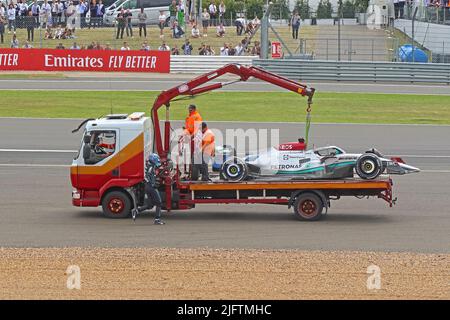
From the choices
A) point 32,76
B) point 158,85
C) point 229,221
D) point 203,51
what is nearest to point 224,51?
point 203,51

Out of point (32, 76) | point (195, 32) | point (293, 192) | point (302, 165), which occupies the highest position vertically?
point (195, 32)

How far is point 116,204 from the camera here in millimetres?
17234

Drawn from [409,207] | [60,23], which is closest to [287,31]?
[60,23]

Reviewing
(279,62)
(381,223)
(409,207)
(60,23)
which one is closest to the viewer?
(381,223)

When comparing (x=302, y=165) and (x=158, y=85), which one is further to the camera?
(x=158, y=85)

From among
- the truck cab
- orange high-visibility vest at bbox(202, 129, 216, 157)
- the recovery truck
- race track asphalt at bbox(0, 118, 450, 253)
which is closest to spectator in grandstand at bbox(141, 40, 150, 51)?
race track asphalt at bbox(0, 118, 450, 253)

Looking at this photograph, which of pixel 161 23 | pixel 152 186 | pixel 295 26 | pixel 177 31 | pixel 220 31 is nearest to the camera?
pixel 152 186

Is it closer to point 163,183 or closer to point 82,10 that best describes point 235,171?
point 163,183

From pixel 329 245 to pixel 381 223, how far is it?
2284 millimetres

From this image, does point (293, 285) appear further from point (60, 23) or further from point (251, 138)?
point (60, 23)

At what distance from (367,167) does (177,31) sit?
1314 inches

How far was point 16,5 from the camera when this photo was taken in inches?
2047

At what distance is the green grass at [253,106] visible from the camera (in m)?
32.2

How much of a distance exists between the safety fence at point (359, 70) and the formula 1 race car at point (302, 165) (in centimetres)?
2493
